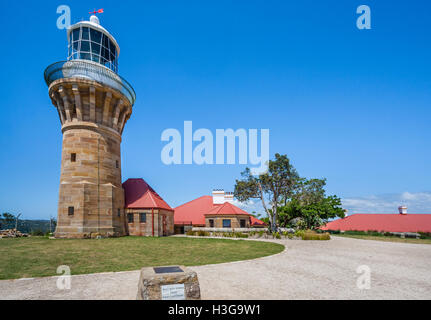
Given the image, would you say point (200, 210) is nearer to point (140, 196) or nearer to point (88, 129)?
point (140, 196)

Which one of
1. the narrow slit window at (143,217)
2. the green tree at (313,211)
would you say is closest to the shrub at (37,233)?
the narrow slit window at (143,217)

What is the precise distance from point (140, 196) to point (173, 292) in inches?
1049

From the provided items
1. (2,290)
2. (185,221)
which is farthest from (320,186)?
(2,290)

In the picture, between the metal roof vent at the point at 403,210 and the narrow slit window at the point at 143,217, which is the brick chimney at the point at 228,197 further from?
the metal roof vent at the point at 403,210

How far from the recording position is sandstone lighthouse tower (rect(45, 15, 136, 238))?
75.0 ft

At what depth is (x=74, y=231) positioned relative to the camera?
22.2 meters

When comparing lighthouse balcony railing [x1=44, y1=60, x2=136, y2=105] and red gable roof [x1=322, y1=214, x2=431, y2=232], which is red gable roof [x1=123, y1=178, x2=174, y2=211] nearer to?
lighthouse balcony railing [x1=44, y1=60, x2=136, y2=105]

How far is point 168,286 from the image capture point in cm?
540

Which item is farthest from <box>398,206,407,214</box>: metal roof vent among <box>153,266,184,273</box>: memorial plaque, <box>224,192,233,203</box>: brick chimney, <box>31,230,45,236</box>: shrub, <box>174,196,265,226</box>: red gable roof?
<box>31,230,45,236</box>: shrub

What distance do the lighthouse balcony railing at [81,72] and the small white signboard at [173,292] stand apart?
78.9 ft

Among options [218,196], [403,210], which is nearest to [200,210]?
[218,196]

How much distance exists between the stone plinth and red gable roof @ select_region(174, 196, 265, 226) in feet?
107
